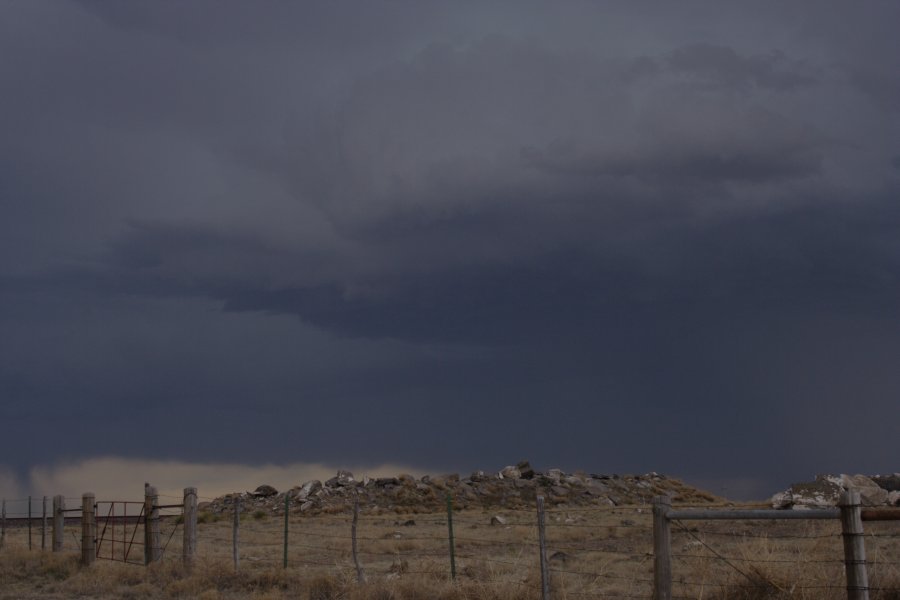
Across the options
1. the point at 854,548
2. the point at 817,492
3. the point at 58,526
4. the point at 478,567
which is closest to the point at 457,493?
the point at 817,492

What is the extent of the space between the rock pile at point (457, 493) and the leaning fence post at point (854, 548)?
1753 inches

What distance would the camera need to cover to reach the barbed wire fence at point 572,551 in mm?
12172

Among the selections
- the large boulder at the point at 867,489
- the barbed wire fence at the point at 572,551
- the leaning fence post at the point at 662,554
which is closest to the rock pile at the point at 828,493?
the large boulder at the point at 867,489

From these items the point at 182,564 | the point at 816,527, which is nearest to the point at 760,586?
the point at 182,564

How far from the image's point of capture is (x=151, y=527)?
23.8 meters

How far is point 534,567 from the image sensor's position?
55.5ft

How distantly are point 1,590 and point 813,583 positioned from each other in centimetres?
1884

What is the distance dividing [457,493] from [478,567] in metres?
38.2

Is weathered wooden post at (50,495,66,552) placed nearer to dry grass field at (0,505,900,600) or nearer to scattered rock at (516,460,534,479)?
dry grass field at (0,505,900,600)

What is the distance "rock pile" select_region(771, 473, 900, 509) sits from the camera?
3753 centimetres

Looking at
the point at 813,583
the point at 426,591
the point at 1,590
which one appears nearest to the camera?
the point at 813,583

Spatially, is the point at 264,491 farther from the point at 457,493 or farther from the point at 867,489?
the point at 867,489

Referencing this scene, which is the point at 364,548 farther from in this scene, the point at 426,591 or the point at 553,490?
the point at 553,490

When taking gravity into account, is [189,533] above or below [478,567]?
above
